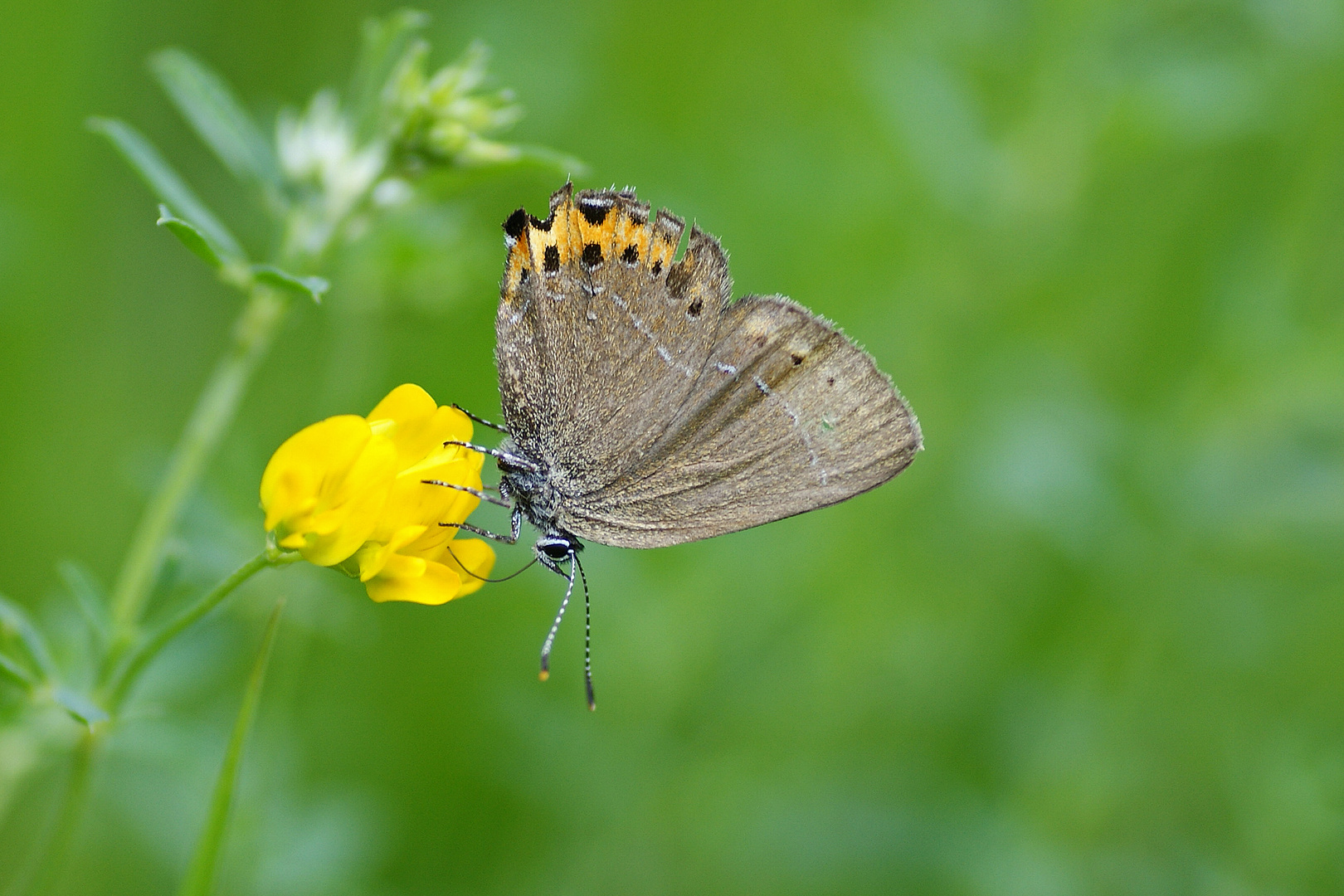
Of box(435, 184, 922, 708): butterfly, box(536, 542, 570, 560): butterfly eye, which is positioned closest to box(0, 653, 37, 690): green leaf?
box(435, 184, 922, 708): butterfly

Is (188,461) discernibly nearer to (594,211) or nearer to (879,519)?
(594,211)

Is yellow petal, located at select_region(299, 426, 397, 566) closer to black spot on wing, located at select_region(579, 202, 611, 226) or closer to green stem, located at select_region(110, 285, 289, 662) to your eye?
green stem, located at select_region(110, 285, 289, 662)

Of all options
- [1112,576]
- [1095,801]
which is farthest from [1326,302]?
[1095,801]

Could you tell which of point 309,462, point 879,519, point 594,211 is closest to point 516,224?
point 594,211

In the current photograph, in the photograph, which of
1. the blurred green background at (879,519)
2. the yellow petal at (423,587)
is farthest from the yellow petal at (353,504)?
the blurred green background at (879,519)

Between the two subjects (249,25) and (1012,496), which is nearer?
(1012,496)

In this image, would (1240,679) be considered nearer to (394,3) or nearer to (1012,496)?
(1012,496)

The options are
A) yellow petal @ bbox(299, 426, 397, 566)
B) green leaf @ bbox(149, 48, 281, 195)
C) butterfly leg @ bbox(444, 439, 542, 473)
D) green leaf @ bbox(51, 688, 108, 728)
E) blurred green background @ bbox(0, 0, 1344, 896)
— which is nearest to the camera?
green leaf @ bbox(51, 688, 108, 728)
